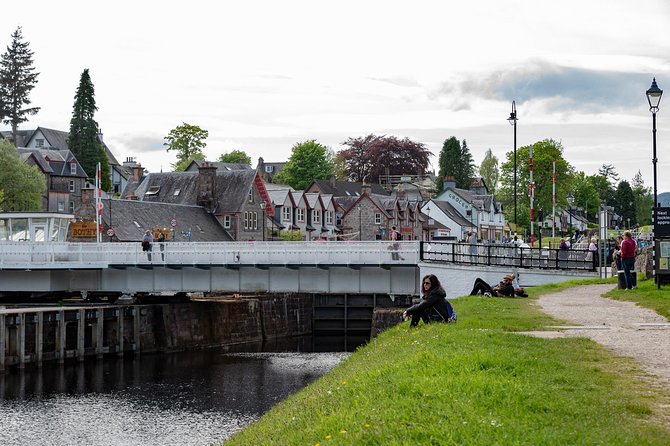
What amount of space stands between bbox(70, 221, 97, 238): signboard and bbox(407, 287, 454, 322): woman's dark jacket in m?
48.0

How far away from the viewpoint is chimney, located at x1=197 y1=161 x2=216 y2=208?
90750 mm

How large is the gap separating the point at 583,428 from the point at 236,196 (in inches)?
3147

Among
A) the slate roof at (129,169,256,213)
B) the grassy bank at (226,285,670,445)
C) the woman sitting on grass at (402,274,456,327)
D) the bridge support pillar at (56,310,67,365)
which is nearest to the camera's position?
the grassy bank at (226,285,670,445)

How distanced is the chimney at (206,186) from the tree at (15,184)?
56.2 ft

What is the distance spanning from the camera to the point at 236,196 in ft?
295

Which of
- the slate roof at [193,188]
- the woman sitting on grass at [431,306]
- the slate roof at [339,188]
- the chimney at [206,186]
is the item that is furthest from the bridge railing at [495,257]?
the slate roof at [339,188]

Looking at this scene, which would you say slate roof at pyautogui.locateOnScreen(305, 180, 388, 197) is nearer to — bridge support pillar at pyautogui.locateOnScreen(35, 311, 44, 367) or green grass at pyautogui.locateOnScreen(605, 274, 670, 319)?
bridge support pillar at pyautogui.locateOnScreen(35, 311, 44, 367)

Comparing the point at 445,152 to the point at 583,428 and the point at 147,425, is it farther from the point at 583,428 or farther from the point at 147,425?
the point at 583,428

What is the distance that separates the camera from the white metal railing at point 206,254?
4491cm

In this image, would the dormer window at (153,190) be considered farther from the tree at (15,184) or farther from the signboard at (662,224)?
the signboard at (662,224)

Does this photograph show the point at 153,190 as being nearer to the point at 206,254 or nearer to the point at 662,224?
the point at 206,254

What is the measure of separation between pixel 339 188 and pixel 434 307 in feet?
375

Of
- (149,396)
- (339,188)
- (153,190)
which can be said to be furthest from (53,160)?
(149,396)

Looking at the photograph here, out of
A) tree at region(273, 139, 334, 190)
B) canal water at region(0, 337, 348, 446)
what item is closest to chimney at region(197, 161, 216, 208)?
canal water at region(0, 337, 348, 446)
